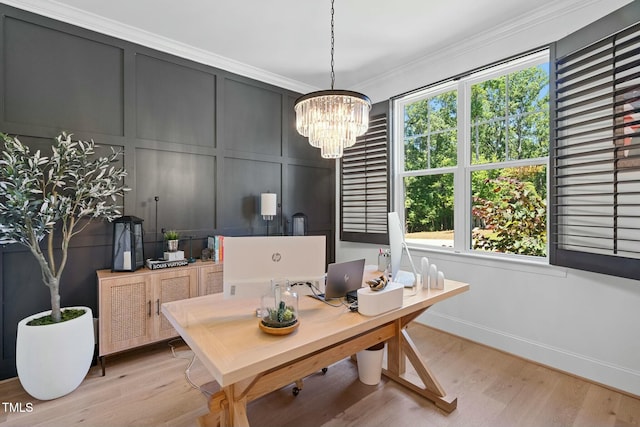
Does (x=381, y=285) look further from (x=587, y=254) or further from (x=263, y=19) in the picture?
(x=263, y=19)

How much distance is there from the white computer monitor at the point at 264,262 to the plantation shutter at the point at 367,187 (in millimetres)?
2232

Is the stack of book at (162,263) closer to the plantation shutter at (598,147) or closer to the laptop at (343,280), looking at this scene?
the laptop at (343,280)

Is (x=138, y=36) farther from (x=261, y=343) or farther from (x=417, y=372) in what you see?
(x=417, y=372)

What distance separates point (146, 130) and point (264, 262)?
2093mm

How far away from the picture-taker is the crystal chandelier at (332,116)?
1912mm

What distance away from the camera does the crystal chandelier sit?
1.91m

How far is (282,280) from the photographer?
1579 mm

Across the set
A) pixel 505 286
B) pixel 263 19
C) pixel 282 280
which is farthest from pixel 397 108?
pixel 282 280

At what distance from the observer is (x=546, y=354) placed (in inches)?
95.8

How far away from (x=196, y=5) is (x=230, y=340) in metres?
2.49

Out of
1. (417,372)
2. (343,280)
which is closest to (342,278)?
(343,280)

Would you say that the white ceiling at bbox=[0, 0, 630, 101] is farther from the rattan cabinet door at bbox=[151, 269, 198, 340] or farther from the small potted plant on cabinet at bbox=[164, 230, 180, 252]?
the rattan cabinet door at bbox=[151, 269, 198, 340]

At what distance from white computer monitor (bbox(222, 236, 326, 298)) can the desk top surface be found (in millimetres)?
170

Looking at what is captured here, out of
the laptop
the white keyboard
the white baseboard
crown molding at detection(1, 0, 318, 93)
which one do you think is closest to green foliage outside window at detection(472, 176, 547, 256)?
the white baseboard
